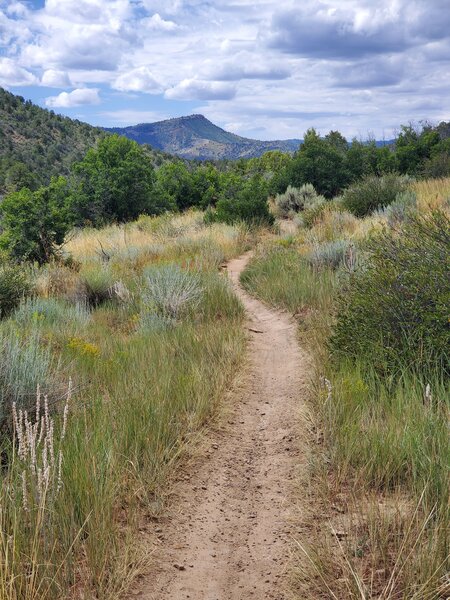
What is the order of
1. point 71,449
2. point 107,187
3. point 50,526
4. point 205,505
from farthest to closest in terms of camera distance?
point 107,187 < point 205,505 < point 71,449 < point 50,526

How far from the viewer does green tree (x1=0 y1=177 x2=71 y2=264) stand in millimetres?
12961

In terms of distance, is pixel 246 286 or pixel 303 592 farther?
pixel 246 286

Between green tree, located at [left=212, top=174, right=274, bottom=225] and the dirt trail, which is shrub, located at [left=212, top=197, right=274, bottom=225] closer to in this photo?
green tree, located at [left=212, top=174, right=274, bottom=225]

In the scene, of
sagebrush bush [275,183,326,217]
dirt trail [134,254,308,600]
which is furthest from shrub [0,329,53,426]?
sagebrush bush [275,183,326,217]

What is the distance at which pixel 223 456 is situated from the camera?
436 cm

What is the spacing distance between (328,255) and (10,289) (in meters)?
5.64

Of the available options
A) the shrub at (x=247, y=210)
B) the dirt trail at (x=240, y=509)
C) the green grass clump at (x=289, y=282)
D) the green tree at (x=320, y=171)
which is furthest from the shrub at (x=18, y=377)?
the green tree at (x=320, y=171)

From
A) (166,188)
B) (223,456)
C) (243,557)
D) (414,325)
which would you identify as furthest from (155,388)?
(166,188)

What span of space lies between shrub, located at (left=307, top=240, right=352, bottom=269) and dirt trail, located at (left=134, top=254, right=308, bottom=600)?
4733 mm

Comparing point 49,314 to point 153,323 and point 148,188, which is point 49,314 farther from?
point 148,188

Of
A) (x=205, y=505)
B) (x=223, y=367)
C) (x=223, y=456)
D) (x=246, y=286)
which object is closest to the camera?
(x=205, y=505)

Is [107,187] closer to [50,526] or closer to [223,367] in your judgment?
[223,367]

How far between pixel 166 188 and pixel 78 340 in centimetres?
2335

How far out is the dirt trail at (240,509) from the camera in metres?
2.89
